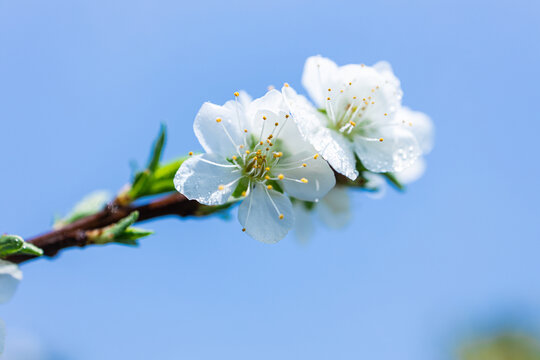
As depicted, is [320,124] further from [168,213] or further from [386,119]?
[168,213]

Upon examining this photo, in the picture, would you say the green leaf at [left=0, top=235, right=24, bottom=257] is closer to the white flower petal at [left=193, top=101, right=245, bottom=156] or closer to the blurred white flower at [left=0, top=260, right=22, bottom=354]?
the blurred white flower at [left=0, top=260, right=22, bottom=354]

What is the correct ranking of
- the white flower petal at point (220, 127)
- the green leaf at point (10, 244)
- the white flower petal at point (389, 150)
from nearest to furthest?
1. the green leaf at point (10, 244)
2. the white flower petal at point (220, 127)
3. the white flower petal at point (389, 150)

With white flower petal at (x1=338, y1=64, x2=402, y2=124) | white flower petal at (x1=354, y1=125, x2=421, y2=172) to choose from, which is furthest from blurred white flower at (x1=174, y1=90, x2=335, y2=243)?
white flower petal at (x1=338, y1=64, x2=402, y2=124)

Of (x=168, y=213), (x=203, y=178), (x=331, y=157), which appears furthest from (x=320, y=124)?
(x=168, y=213)

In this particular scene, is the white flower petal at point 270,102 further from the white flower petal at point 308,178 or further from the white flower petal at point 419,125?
the white flower petal at point 419,125

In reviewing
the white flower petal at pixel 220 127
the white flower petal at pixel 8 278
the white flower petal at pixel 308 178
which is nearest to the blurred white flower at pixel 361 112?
the white flower petal at pixel 308 178
